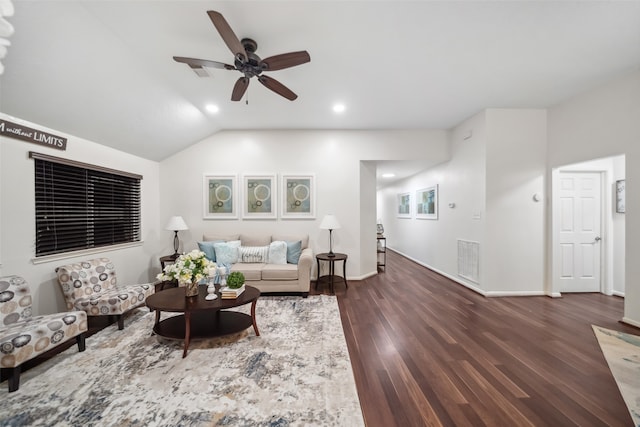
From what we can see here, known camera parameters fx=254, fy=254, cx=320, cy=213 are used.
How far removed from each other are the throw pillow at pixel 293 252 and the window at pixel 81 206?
8.64ft

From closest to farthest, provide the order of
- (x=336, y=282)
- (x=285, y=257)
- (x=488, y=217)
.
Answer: (x=488, y=217)
(x=285, y=257)
(x=336, y=282)

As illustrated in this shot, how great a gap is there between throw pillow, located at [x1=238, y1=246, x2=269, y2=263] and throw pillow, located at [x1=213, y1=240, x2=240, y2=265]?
4.1 inches

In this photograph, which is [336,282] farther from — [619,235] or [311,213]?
[619,235]

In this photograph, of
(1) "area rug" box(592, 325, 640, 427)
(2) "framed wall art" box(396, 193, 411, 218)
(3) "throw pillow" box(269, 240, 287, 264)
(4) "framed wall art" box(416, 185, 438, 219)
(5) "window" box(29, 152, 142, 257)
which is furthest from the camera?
(2) "framed wall art" box(396, 193, 411, 218)

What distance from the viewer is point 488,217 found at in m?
4.05

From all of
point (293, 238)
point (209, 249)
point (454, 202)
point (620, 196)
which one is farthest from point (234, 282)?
point (620, 196)

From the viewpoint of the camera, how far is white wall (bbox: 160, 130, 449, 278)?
4918 millimetres

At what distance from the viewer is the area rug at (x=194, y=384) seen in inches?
65.4

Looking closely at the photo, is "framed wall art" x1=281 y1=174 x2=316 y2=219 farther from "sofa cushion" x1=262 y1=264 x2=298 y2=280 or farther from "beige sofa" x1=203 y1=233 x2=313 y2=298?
"sofa cushion" x1=262 y1=264 x2=298 y2=280

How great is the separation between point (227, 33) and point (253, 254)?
3242mm

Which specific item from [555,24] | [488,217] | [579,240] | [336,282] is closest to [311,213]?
[336,282]

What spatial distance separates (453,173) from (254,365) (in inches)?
185

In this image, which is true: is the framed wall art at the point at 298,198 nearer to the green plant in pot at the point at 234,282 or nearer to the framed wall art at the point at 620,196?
the green plant in pot at the point at 234,282

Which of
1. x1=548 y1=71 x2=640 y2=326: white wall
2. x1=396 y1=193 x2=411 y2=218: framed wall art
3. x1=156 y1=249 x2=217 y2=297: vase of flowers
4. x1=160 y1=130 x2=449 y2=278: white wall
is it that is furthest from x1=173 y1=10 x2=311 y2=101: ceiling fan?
x1=396 y1=193 x2=411 y2=218: framed wall art
